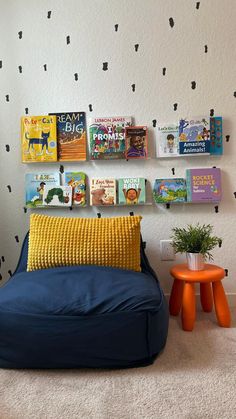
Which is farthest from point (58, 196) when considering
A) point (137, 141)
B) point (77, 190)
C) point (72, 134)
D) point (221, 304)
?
point (221, 304)

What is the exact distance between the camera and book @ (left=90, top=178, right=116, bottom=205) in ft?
6.32

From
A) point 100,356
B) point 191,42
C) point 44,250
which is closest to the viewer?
point 100,356

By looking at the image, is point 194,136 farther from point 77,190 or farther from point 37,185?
point 37,185

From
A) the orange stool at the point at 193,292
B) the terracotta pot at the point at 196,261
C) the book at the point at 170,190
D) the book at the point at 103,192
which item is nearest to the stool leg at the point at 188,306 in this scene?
the orange stool at the point at 193,292

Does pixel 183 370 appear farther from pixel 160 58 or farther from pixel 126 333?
pixel 160 58

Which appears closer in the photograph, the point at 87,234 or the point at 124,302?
the point at 124,302

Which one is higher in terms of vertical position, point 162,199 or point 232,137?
point 232,137

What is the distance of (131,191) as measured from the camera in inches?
75.7

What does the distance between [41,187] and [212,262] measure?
1.09 m

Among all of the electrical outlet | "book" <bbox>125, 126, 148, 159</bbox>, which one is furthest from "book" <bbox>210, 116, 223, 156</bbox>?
the electrical outlet

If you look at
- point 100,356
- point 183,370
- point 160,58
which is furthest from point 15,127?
point 183,370

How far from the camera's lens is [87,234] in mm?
1697

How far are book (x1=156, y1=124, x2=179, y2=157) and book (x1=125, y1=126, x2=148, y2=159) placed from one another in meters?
0.08

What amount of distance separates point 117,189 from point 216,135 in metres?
0.63
